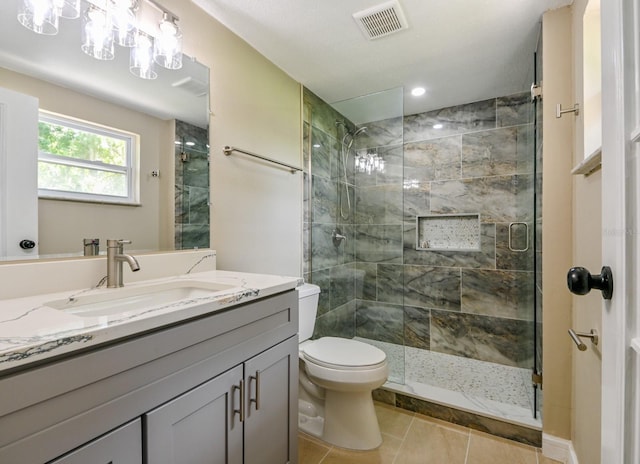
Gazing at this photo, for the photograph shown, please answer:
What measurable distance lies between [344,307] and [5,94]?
2454mm

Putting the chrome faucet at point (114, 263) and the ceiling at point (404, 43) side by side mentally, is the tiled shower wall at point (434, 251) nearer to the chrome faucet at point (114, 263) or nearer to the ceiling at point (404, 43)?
the ceiling at point (404, 43)

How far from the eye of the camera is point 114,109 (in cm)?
124

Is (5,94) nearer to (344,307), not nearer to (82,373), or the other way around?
(82,373)

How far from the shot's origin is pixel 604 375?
596 millimetres

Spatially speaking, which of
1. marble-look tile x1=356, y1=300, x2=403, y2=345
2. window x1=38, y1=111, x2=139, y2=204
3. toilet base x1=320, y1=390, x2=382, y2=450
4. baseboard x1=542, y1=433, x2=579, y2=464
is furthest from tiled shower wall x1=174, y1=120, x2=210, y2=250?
baseboard x1=542, y1=433, x2=579, y2=464

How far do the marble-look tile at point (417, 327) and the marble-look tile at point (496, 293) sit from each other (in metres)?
0.35

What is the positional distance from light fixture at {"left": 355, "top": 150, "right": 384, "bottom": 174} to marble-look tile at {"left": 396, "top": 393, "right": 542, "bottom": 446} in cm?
181

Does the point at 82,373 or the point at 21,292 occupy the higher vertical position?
the point at 21,292

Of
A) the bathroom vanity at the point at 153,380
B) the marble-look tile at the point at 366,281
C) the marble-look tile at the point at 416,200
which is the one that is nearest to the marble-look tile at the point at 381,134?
the marble-look tile at the point at 416,200

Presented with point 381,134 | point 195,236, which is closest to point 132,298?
point 195,236

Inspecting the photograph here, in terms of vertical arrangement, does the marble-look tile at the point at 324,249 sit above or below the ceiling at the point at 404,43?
below

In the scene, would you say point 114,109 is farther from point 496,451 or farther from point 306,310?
point 496,451

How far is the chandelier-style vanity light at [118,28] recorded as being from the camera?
105cm

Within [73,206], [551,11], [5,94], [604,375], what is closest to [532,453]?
[604,375]
